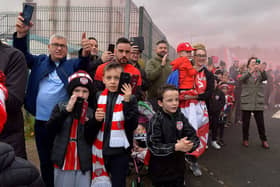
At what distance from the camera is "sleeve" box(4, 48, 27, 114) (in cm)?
176

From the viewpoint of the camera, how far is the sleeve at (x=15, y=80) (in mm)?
1763

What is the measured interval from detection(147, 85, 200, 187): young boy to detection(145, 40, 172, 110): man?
4.86 feet

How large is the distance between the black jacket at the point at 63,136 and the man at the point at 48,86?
27cm

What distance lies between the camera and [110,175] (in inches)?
99.0

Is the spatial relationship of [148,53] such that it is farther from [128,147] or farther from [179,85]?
[128,147]

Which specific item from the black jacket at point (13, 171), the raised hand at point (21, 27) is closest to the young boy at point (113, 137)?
the raised hand at point (21, 27)

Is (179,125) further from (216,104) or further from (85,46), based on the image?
(216,104)

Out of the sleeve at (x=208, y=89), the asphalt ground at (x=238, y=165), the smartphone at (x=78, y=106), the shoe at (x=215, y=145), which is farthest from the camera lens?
the shoe at (x=215, y=145)

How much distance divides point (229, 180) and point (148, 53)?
390 cm

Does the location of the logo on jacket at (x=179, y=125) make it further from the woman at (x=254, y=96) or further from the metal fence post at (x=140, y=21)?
the woman at (x=254, y=96)

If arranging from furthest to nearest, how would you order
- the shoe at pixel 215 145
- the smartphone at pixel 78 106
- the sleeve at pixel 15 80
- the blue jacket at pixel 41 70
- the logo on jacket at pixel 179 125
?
the shoe at pixel 215 145 → the blue jacket at pixel 41 70 → the logo on jacket at pixel 179 125 → the smartphone at pixel 78 106 → the sleeve at pixel 15 80

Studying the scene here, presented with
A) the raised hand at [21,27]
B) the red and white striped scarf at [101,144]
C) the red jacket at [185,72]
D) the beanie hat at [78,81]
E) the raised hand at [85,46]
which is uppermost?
the raised hand at [21,27]

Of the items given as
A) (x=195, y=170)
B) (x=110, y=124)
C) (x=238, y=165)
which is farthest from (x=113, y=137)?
(x=238, y=165)

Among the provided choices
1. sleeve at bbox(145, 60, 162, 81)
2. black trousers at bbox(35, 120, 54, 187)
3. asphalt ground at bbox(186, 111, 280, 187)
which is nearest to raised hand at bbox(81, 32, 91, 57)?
black trousers at bbox(35, 120, 54, 187)
